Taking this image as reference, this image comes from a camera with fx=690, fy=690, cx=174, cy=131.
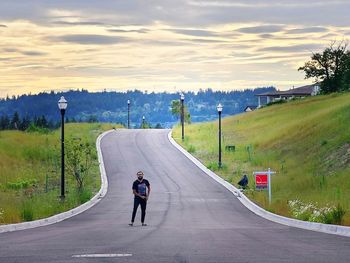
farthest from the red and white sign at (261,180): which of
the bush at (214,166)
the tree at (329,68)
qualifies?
the tree at (329,68)

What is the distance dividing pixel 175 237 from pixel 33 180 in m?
26.0

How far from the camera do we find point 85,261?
12367 mm

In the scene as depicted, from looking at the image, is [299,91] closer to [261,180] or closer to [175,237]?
[261,180]

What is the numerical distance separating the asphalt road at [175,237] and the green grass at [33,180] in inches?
46.3

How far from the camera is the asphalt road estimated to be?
13141mm

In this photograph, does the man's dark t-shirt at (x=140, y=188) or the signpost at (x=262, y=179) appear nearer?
the man's dark t-shirt at (x=140, y=188)

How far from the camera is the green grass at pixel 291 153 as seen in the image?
1331 inches

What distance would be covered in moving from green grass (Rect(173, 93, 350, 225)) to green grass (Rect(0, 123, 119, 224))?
8.94m

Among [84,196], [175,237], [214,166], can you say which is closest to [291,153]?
[214,166]

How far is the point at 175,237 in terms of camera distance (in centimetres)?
1747

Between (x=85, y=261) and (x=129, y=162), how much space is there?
42.4 meters

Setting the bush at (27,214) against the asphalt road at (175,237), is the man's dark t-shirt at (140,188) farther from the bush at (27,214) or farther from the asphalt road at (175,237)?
the bush at (27,214)

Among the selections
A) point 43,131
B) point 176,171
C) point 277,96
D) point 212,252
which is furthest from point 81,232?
point 277,96

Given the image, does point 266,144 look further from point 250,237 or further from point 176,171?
point 250,237
